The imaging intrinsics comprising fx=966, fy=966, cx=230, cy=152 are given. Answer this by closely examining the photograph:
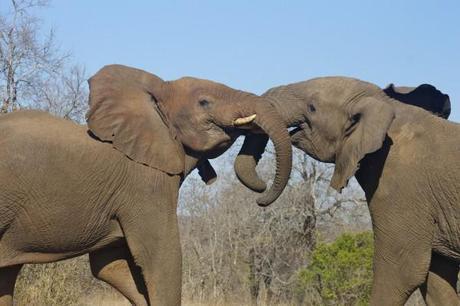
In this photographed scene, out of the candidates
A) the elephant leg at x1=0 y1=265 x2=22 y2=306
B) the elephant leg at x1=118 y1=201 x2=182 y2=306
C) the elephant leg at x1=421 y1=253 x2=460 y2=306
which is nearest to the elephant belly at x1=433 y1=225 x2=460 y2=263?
the elephant leg at x1=421 y1=253 x2=460 y2=306

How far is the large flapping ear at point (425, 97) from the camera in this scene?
952 cm

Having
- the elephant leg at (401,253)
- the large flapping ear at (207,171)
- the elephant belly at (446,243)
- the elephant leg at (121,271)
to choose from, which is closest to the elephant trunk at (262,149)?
the large flapping ear at (207,171)

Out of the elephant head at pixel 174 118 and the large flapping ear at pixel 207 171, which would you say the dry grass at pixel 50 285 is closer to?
the large flapping ear at pixel 207 171

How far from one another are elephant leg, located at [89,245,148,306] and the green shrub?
211 inches

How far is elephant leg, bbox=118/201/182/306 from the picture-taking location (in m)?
8.25

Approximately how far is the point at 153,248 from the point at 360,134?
2099 millimetres

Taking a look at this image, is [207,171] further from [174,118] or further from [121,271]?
[121,271]

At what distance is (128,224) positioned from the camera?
828cm

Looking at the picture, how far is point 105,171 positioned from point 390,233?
101 inches

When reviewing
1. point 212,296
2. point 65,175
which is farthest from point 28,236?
point 212,296

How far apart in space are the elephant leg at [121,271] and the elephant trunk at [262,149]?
1330mm

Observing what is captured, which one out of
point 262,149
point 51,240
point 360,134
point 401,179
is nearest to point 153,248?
point 51,240

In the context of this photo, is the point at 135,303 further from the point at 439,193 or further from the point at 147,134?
the point at 439,193

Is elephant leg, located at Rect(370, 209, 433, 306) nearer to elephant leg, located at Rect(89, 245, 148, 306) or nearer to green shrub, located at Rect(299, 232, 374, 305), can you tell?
elephant leg, located at Rect(89, 245, 148, 306)
